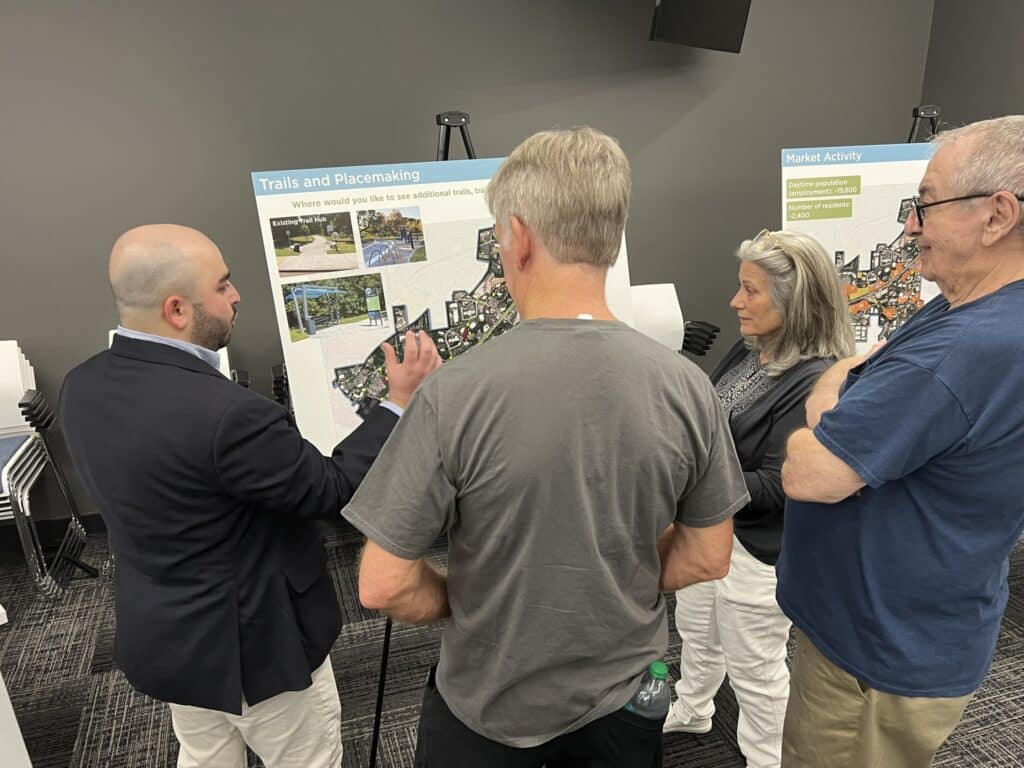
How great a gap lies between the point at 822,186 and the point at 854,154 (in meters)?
0.20

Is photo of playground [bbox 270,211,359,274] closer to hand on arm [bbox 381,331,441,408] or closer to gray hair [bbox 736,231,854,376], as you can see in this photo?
hand on arm [bbox 381,331,441,408]

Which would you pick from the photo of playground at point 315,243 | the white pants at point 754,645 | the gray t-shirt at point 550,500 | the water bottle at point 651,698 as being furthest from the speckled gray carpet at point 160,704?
the photo of playground at point 315,243

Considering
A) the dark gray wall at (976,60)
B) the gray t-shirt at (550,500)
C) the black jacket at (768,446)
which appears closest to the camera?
the gray t-shirt at (550,500)

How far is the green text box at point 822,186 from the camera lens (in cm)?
264

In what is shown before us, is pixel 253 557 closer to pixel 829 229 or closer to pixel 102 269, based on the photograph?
pixel 102 269

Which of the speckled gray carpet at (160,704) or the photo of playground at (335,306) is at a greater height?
the photo of playground at (335,306)

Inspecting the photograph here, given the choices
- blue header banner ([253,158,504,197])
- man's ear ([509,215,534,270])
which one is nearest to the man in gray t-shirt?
man's ear ([509,215,534,270])

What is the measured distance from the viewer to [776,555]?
161 centimetres

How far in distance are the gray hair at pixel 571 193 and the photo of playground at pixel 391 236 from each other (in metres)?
1.11

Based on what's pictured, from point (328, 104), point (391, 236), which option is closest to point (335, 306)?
point (391, 236)

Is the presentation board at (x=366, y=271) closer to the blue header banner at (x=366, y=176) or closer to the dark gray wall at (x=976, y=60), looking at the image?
the blue header banner at (x=366, y=176)

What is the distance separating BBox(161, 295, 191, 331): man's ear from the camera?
1.21 metres

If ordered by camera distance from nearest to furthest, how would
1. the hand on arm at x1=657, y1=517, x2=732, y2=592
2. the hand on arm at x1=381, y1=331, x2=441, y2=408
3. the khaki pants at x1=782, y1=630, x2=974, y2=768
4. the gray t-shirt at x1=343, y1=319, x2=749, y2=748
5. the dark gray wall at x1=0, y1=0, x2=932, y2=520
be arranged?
the gray t-shirt at x1=343, y1=319, x2=749, y2=748 → the hand on arm at x1=657, y1=517, x2=732, y2=592 → the khaki pants at x1=782, y1=630, x2=974, y2=768 → the hand on arm at x1=381, y1=331, x2=441, y2=408 → the dark gray wall at x1=0, y1=0, x2=932, y2=520

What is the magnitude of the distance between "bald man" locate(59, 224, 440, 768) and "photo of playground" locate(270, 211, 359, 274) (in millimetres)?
546
